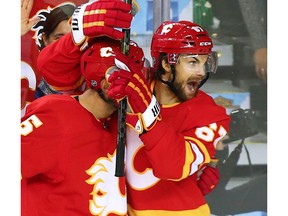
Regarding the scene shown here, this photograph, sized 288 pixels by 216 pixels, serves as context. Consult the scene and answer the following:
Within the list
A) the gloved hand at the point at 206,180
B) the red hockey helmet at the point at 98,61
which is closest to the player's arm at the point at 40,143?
the red hockey helmet at the point at 98,61

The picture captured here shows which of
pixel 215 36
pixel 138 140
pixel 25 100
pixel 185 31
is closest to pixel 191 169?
pixel 138 140

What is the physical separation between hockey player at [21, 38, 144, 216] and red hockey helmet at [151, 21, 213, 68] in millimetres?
64

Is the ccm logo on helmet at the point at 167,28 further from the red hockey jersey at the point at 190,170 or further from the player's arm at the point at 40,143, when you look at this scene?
the player's arm at the point at 40,143

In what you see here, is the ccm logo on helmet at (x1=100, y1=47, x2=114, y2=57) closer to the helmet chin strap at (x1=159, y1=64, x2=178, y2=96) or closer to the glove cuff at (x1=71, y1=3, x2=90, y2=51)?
the glove cuff at (x1=71, y1=3, x2=90, y2=51)

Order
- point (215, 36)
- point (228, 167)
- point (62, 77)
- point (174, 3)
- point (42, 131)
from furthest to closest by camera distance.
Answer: point (228, 167) < point (215, 36) < point (174, 3) < point (62, 77) < point (42, 131)

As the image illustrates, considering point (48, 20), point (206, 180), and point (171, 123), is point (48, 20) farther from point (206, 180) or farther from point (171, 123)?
point (206, 180)

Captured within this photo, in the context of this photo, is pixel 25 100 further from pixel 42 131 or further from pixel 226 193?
pixel 226 193

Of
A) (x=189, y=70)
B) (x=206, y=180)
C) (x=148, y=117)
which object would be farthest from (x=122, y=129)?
(x=206, y=180)

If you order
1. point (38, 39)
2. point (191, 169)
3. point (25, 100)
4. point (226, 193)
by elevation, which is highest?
point (38, 39)

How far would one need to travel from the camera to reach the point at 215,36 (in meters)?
1.74

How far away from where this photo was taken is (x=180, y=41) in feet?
4.33

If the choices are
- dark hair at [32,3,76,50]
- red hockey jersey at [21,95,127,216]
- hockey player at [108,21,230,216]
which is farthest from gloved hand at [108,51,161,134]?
dark hair at [32,3,76,50]

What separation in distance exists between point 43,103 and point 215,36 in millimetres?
642

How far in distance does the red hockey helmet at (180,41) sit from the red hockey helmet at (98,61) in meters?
0.08
